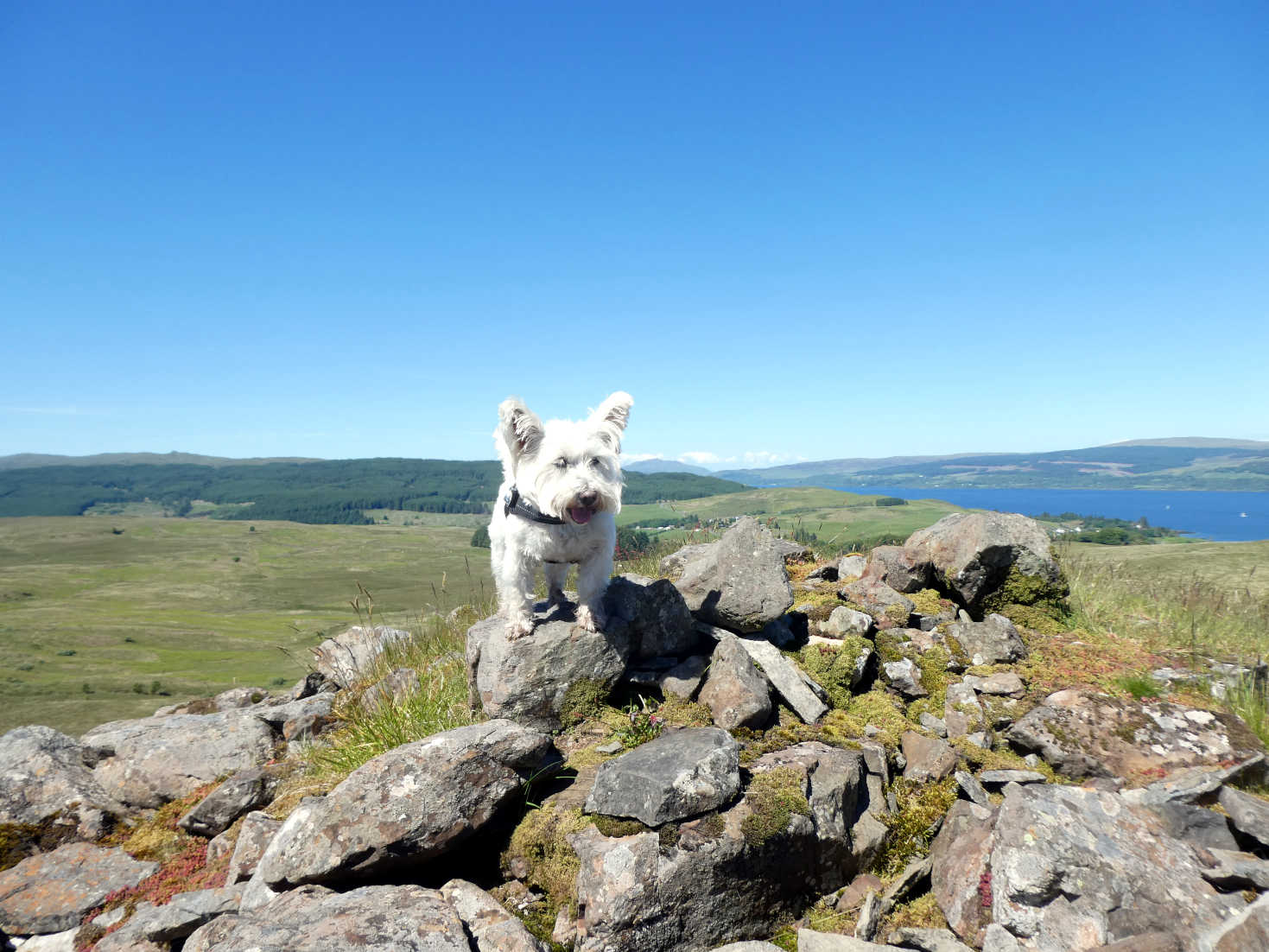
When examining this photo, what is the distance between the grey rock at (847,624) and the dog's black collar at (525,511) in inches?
164

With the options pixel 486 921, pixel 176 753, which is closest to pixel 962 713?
pixel 486 921

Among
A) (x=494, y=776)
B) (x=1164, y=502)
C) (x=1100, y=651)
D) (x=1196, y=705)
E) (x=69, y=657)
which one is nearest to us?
(x=494, y=776)

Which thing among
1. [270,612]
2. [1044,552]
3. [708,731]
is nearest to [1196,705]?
[1044,552]

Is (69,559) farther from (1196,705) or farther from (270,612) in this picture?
(1196,705)

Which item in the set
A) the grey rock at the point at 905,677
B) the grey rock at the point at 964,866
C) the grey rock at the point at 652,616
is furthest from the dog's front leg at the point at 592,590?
the grey rock at the point at 964,866

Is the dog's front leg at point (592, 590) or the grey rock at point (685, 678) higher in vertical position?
the dog's front leg at point (592, 590)

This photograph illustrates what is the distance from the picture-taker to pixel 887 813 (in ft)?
17.6

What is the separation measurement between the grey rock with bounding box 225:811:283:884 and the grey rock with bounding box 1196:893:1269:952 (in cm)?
700

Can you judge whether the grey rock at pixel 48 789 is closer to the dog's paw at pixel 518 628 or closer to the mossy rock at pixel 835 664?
the dog's paw at pixel 518 628

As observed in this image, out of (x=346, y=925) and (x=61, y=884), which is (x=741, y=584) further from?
(x=61, y=884)

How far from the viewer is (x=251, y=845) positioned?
590 cm

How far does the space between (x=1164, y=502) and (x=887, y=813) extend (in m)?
125

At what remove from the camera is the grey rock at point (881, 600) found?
8555mm

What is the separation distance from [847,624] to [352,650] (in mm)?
8594
